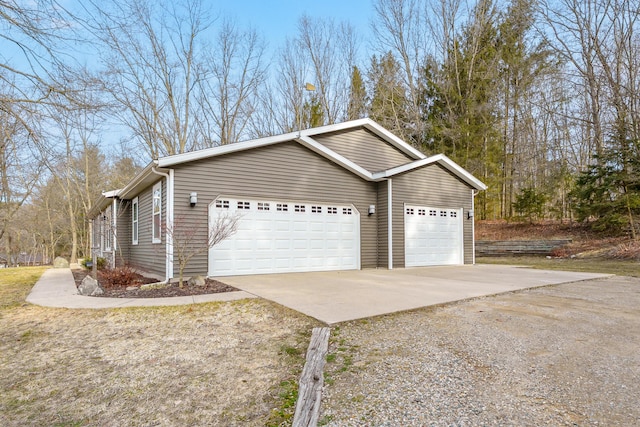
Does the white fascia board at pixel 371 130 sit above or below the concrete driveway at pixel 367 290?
above

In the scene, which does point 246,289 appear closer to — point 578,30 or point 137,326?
point 137,326

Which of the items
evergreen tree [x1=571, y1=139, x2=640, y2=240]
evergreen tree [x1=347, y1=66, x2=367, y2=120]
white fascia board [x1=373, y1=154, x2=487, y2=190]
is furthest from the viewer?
evergreen tree [x1=347, y1=66, x2=367, y2=120]

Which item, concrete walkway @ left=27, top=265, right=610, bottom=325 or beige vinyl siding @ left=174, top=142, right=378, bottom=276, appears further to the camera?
beige vinyl siding @ left=174, top=142, right=378, bottom=276

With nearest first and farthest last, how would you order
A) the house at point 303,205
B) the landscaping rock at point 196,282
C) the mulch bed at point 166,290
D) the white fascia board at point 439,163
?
the mulch bed at point 166,290 → the landscaping rock at point 196,282 → the house at point 303,205 → the white fascia board at point 439,163

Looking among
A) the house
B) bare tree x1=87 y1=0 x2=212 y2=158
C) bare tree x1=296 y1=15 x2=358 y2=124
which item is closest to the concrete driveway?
the house

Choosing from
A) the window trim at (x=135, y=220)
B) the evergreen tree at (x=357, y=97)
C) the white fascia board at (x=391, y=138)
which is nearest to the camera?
the window trim at (x=135, y=220)

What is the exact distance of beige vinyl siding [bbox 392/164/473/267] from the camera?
11.7 meters

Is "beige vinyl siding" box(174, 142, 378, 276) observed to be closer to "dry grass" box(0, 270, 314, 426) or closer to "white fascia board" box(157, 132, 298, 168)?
"white fascia board" box(157, 132, 298, 168)

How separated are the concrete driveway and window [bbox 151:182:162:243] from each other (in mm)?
2184

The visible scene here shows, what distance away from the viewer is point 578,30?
17703 millimetres

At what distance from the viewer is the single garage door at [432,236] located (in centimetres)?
1207

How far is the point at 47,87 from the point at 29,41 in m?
0.57

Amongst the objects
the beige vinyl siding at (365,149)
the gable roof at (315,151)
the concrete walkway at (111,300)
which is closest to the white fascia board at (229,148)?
the gable roof at (315,151)

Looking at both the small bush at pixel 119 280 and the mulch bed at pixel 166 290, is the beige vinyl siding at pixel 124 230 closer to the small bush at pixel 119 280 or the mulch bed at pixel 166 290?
the small bush at pixel 119 280
